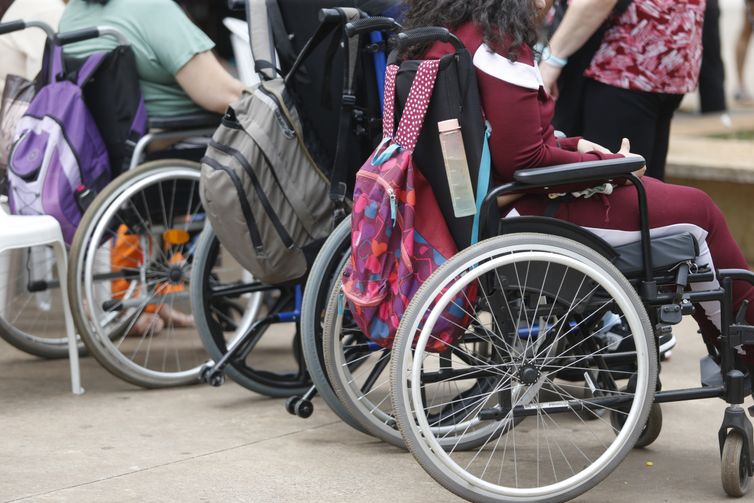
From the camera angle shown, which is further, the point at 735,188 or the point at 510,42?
the point at 735,188

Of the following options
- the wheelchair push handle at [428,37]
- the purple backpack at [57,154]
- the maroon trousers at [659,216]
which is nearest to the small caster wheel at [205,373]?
the purple backpack at [57,154]

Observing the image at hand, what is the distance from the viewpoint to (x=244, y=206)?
3744 millimetres

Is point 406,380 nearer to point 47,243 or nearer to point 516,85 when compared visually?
point 516,85

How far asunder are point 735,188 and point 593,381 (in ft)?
11.1

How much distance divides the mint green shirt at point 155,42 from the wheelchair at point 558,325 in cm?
157

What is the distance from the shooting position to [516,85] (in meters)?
3.06

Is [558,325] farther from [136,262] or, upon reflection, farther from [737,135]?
[737,135]

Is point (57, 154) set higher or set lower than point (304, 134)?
lower

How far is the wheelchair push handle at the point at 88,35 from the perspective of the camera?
4277 mm

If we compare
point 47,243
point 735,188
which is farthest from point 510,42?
point 735,188

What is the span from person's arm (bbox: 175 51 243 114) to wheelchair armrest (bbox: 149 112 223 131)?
3.6 inches

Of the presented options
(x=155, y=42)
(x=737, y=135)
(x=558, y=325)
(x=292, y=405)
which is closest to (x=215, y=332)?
(x=292, y=405)

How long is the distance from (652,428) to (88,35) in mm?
2303

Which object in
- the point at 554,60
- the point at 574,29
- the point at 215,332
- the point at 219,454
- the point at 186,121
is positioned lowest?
the point at 219,454
